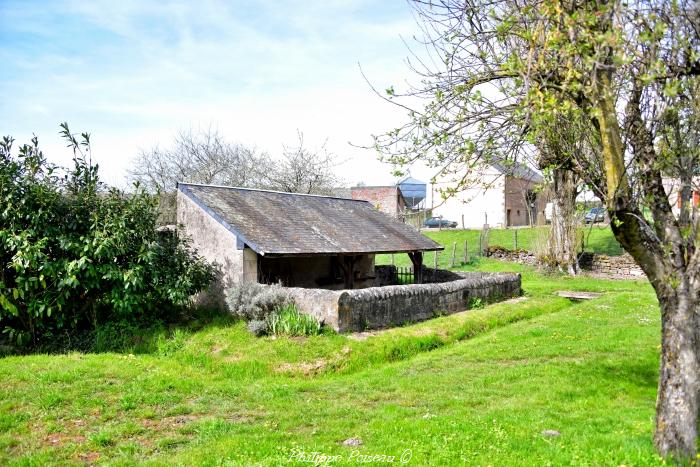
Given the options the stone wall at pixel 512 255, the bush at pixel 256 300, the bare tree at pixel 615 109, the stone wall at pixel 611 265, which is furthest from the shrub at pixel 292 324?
the stone wall at pixel 512 255

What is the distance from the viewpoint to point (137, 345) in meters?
12.8

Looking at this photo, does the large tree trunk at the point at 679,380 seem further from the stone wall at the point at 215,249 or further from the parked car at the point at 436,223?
the parked car at the point at 436,223

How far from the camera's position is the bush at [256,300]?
43.1ft

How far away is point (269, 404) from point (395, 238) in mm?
11615

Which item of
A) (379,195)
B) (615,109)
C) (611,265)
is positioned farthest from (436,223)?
(615,109)

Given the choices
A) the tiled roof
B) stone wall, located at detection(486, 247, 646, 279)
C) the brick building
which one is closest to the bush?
the tiled roof

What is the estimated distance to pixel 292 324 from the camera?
41.1 ft

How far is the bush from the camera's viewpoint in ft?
43.1

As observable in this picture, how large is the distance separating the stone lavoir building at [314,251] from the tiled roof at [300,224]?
0.04 m

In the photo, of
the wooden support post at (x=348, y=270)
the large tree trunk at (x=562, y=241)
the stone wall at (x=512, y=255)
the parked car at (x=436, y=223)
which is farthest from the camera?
the parked car at (x=436, y=223)

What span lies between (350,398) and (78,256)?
313 inches

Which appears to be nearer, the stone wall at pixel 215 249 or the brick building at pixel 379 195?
the stone wall at pixel 215 249

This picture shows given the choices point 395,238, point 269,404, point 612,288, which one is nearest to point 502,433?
point 269,404

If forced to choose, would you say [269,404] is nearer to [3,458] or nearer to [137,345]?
[3,458]
